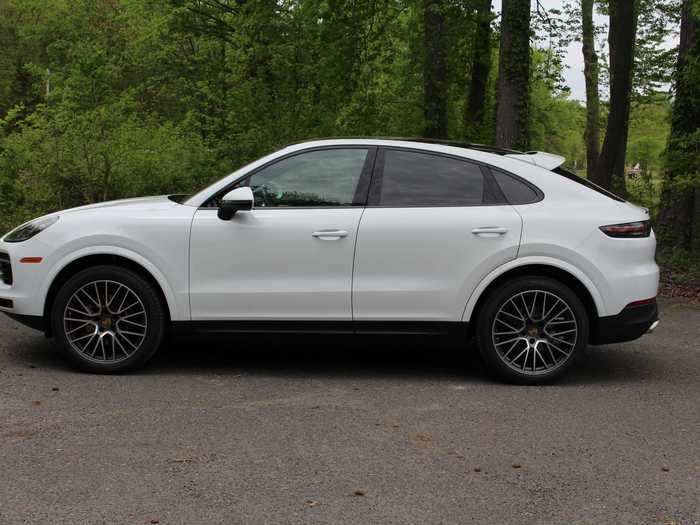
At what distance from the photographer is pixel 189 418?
17.8 ft

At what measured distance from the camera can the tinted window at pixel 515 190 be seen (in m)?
6.41

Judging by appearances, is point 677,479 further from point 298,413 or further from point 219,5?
point 219,5

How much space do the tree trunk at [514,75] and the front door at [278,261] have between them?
7.17 metres

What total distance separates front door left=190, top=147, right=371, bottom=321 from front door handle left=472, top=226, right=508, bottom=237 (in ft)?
2.83

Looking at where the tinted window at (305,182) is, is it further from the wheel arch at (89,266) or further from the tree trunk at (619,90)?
the tree trunk at (619,90)

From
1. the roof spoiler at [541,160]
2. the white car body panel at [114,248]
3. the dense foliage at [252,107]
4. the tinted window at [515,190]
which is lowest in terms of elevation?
the white car body panel at [114,248]

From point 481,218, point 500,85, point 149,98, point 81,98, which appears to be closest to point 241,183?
point 481,218

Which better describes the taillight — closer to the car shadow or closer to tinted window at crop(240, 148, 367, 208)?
the car shadow

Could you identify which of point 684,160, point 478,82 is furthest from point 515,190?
point 478,82

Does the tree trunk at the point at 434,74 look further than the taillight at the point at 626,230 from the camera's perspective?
Yes

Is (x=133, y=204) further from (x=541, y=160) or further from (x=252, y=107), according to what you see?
(x=252, y=107)

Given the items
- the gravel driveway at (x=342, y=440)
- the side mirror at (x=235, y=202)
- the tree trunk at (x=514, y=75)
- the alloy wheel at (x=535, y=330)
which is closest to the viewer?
the gravel driveway at (x=342, y=440)

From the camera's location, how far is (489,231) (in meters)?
6.30

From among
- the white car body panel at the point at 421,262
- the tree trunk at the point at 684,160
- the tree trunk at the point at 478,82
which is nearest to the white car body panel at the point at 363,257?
the white car body panel at the point at 421,262
